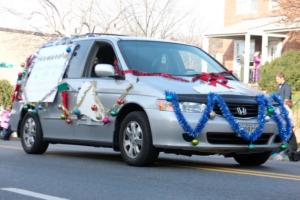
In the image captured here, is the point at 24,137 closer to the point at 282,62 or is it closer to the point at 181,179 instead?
the point at 181,179

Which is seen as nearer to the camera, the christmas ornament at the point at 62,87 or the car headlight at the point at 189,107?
the car headlight at the point at 189,107

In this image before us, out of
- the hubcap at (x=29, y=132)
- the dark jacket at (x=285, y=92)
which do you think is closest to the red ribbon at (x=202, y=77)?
the hubcap at (x=29, y=132)

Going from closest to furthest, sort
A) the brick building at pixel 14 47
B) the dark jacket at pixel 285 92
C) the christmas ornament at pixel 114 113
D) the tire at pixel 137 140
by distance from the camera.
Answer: the tire at pixel 137 140 → the christmas ornament at pixel 114 113 → the dark jacket at pixel 285 92 → the brick building at pixel 14 47

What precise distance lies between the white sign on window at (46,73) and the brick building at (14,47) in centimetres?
2511

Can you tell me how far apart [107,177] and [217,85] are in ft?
7.09

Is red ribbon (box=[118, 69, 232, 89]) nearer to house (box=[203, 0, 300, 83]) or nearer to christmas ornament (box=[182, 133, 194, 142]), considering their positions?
christmas ornament (box=[182, 133, 194, 142])

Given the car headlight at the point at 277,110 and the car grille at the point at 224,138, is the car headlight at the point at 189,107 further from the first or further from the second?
the car headlight at the point at 277,110

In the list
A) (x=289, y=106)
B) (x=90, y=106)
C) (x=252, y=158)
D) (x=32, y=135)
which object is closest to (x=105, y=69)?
(x=90, y=106)

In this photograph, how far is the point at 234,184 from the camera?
7.80 metres

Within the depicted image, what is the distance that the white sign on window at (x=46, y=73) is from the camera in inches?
453

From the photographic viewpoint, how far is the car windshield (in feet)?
32.9

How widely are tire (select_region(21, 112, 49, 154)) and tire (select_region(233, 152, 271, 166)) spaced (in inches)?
136

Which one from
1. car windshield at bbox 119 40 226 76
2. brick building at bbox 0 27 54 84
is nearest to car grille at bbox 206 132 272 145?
car windshield at bbox 119 40 226 76

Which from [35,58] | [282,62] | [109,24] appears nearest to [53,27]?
[109,24]
